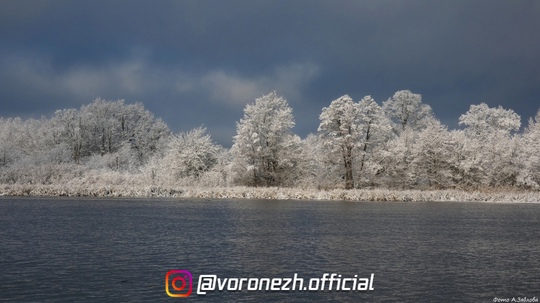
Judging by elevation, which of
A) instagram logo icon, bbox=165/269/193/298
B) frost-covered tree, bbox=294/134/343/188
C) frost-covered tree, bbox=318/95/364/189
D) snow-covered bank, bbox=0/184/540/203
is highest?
frost-covered tree, bbox=318/95/364/189

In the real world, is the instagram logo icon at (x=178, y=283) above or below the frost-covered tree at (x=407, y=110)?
below

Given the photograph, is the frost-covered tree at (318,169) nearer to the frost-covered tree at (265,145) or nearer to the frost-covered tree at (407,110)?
the frost-covered tree at (265,145)

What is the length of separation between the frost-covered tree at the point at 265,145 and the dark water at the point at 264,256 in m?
32.9

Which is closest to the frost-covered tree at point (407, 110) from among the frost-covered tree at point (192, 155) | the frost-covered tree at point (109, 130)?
the frost-covered tree at point (192, 155)

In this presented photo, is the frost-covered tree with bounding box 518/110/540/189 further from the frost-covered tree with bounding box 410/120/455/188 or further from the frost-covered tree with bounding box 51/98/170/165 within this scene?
the frost-covered tree with bounding box 51/98/170/165

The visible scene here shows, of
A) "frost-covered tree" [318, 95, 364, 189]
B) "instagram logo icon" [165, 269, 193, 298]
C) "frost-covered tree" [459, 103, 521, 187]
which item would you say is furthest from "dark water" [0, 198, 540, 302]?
"frost-covered tree" [459, 103, 521, 187]

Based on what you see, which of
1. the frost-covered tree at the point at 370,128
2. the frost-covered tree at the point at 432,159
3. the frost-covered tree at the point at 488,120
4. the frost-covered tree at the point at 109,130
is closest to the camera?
the frost-covered tree at the point at 370,128

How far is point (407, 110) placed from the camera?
77250 millimetres

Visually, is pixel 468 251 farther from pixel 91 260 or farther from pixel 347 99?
pixel 347 99

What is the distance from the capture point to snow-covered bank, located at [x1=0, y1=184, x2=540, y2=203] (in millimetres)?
53594

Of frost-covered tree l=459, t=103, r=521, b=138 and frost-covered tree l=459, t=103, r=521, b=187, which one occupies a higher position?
frost-covered tree l=459, t=103, r=521, b=138

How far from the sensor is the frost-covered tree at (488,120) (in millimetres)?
78812

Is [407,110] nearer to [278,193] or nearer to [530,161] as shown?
[530,161]

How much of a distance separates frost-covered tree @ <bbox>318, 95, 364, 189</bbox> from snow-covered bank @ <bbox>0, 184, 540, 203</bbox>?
569 cm
